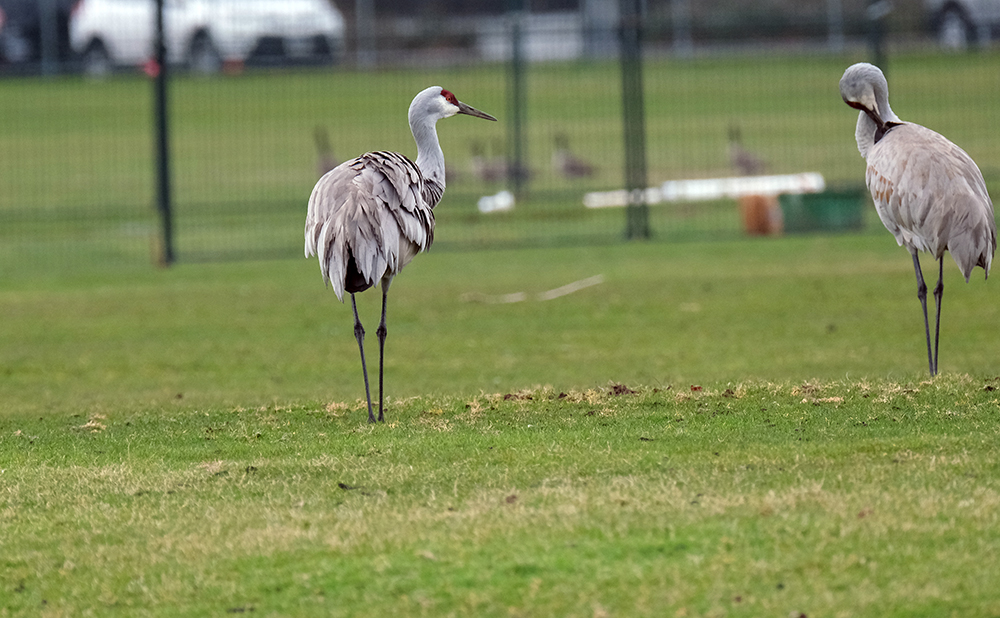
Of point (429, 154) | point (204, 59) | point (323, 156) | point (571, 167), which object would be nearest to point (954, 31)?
point (571, 167)

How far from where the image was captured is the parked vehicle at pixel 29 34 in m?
30.5

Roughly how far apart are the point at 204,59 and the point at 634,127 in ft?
32.7

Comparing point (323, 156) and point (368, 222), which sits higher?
point (323, 156)

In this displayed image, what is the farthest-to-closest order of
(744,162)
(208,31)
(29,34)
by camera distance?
(29,34) < (744,162) < (208,31)

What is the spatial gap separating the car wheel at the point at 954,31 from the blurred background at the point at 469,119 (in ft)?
0.36

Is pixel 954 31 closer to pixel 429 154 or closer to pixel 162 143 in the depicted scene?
pixel 162 143

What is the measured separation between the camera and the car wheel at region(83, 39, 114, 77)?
26.8 m

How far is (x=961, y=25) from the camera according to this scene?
29.0 meters

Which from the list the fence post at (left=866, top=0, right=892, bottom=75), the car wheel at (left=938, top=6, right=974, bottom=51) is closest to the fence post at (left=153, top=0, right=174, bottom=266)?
the fence post at (left=866, top=0, right=892, bottom=75)

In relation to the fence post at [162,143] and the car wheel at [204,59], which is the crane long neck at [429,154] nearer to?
the fence post at [162,143]

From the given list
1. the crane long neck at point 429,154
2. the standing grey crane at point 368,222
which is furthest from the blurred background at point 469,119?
the standing grey crane at point 368,222

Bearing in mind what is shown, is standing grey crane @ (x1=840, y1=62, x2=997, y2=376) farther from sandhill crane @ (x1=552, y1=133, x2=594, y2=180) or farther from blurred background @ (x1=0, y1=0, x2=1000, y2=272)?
sandhill crane @ (x1=552, y1=133, x2=594, y2=180)

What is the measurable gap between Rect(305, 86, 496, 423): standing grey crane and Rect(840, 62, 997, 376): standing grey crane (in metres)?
3.20

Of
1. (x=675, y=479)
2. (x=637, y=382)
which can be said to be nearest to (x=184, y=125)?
(x=637, y=382)
